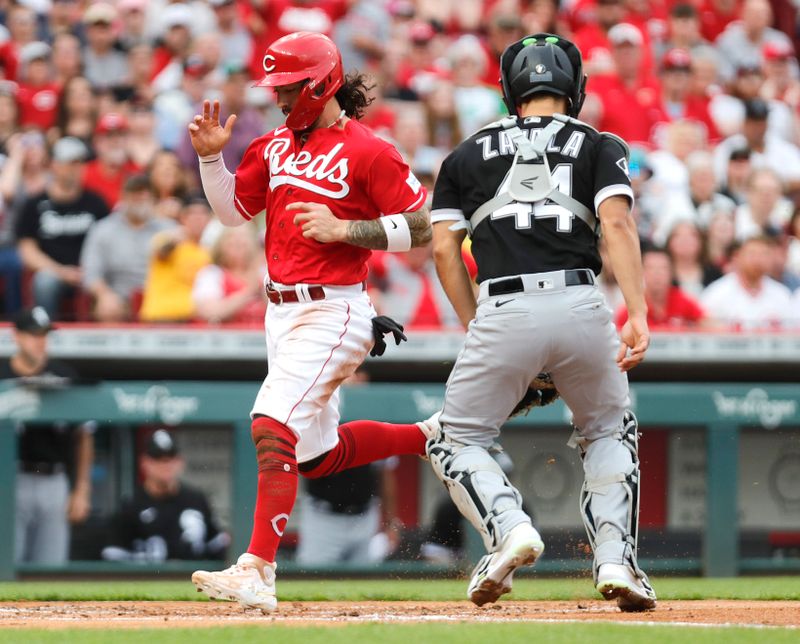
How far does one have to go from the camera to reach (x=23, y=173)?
32.5 ft

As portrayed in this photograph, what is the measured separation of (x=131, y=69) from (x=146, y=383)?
3.56 m

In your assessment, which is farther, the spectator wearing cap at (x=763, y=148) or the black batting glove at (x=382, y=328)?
the spectator wearing cap at (x=763, y=148)

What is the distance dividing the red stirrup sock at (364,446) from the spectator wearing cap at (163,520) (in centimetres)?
280

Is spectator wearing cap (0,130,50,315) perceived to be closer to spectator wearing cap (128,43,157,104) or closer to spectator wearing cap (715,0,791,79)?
spectator wearing cap (128,43,157,104)

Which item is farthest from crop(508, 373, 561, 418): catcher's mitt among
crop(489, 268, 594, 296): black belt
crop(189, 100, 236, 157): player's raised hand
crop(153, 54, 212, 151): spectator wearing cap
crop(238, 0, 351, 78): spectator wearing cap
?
crop(238, 0, 351, 78): spectator wearing cap

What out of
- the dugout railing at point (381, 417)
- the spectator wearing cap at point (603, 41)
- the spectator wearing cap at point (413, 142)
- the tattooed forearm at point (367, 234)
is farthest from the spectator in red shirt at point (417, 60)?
the tattooed forearm at point (367, 234)

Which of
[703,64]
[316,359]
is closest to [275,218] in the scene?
[316,359]

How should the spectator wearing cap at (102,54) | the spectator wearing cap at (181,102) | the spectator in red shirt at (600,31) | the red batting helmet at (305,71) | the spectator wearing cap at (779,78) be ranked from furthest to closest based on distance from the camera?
1. the spectator wearing cap at (779,78)
2. the spectator in red shirt at (600,31)
3. the spectator wearing cap at (102,54)
4. the spectator wearing cap at (181,102)
5. the red batting helmet at (305,71)

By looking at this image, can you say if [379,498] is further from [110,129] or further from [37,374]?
[110,129]

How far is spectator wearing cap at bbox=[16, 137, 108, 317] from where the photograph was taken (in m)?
9.32

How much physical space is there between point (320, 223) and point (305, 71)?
22.7 inches

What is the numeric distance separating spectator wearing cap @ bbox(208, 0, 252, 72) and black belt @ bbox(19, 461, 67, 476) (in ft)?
13.9

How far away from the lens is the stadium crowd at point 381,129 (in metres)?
9.20

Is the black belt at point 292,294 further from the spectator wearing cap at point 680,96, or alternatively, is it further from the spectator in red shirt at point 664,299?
the spectator wearing cap at point 680,96
